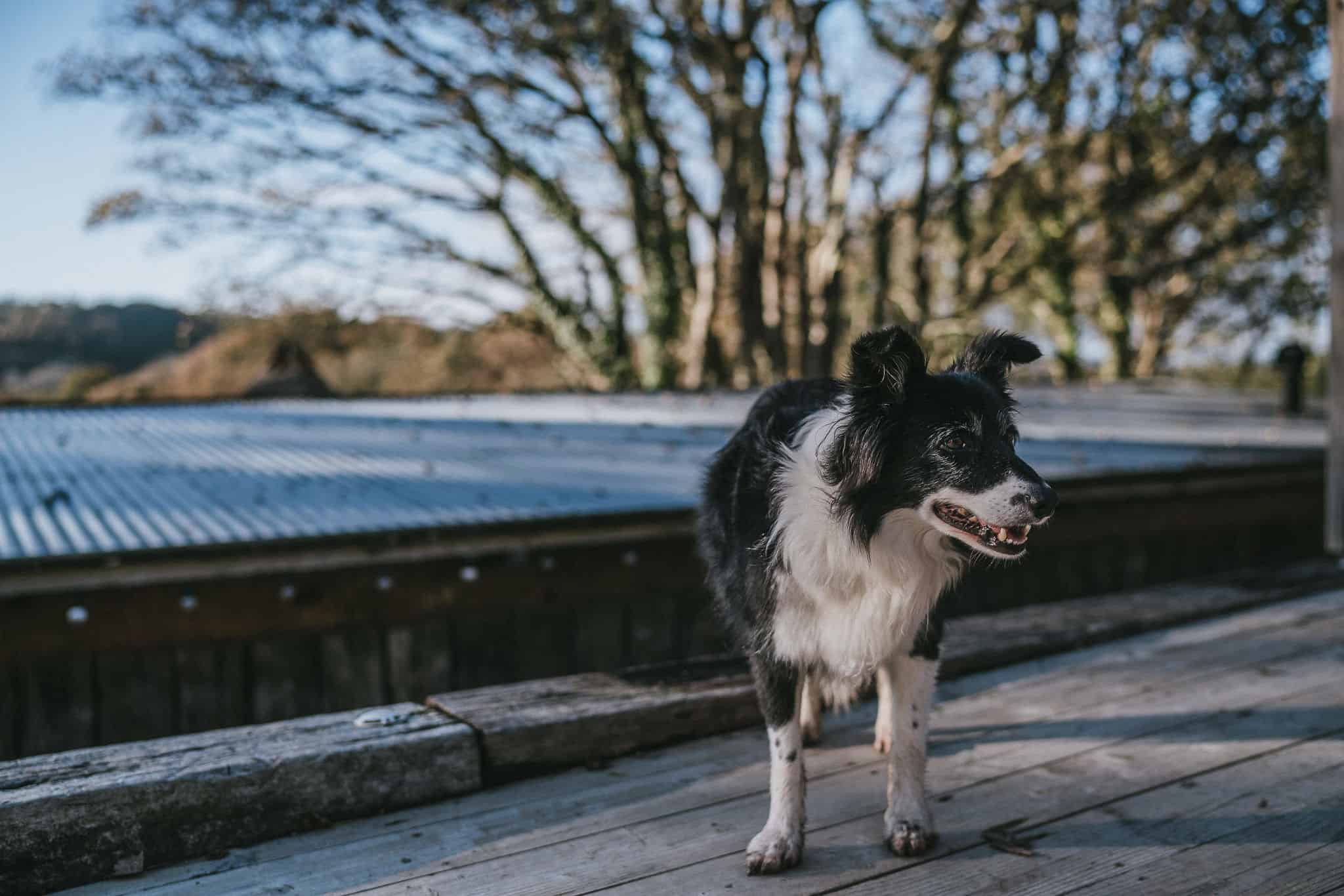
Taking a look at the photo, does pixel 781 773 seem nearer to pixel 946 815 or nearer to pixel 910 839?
pixel 910 839

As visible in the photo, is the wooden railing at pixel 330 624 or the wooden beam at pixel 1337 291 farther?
the wooden beam at pixel 1337 291

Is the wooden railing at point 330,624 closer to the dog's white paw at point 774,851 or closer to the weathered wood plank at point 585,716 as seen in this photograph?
the weathered wood plank at point 585,716

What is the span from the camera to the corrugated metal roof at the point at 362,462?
12.4 feet

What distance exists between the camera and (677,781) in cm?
239

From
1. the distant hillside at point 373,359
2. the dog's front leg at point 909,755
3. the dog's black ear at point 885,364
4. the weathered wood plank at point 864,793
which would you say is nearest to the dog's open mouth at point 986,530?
the dog's black ear at point 885,364

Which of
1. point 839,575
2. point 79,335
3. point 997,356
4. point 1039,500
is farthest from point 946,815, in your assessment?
point 79,335

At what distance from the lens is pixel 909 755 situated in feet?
6.93

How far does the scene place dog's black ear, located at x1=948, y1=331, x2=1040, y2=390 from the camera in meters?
2.04

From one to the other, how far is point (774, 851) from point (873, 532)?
653 mm

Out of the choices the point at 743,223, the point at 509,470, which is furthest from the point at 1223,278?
the point at 509,470

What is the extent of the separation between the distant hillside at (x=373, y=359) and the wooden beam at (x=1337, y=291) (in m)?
11.3

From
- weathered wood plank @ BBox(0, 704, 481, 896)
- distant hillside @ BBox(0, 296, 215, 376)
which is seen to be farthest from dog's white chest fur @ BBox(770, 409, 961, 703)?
distant hillside @ BBox(0, 296, 215, 376)

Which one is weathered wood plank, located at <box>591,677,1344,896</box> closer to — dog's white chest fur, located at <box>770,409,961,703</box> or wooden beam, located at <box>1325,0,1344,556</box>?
dog's white chest fur, located at <box>770,409,961,703</box>

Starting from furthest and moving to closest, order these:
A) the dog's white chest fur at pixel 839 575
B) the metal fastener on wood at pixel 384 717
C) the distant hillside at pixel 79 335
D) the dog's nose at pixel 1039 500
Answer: the distant hillside at pixel 79 335, the metal fastener on wood at pixel 384 717, the dog's white chest fur at pixel 839 575, the dog's nose at pixel 1039 500
